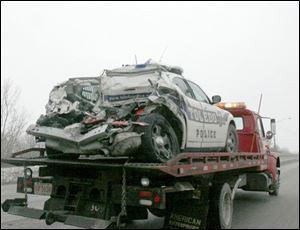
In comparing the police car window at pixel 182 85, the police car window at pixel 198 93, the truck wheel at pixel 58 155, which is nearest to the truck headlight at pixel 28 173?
the truck wheel at pixel 58 155

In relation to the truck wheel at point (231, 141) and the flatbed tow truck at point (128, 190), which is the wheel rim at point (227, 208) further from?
the truck wheel at point (231, 141)

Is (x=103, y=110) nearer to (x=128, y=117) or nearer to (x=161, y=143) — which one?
(x=128, y=117)

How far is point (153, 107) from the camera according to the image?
6.09 metres

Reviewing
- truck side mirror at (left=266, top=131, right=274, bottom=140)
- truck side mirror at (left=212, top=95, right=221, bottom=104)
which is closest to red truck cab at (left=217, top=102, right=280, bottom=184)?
truck side mirror at (left=266, top=131, right=274, bottom=140)

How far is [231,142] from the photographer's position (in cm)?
912

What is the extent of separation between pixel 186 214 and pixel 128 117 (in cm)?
178

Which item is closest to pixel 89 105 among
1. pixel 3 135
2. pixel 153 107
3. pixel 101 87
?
pixel 101 87

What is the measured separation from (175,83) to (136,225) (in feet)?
8.43

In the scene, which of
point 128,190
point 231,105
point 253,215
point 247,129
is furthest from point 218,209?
point 247,129

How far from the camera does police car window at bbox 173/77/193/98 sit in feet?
23.0

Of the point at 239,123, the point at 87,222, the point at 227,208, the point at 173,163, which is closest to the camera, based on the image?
the point at 87,222

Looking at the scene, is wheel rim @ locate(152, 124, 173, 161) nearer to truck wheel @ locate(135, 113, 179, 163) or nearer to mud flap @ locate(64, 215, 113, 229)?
truck wheel @ locate(135, 113, 179, 163)

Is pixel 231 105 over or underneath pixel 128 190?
over

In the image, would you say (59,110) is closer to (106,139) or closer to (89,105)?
(89,105)
